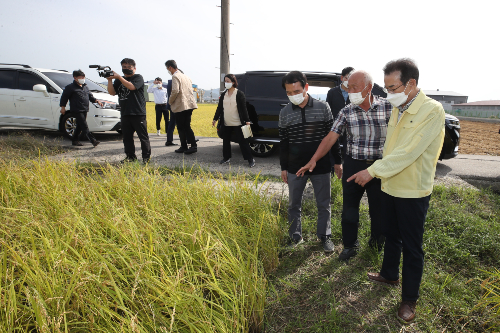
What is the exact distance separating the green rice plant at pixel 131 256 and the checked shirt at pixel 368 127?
105 centimetres

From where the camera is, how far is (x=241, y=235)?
2654 millimetres

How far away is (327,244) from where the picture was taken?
2.95 m

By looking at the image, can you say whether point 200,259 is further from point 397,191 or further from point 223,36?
point 223,36

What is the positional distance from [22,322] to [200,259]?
3.49 feet

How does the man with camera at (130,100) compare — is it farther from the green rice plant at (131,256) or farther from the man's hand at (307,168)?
the man's hand at (307,168)

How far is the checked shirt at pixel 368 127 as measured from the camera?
8.42ft

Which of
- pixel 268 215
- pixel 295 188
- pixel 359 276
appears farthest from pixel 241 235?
pixel 359 276

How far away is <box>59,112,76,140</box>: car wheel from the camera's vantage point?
26.8 ft

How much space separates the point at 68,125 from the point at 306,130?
7.70 meters

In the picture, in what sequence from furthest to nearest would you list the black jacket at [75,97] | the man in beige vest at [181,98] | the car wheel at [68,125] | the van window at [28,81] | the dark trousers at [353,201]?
the van window at [28,81] < the car wheel at [68,125] < the black jacket at [75,97] < the man in beige vest at [181,98] < the dark trousers at [353,201]

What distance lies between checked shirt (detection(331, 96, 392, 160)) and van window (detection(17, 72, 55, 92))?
8.80 metres

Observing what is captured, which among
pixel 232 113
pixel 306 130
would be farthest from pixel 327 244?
pixel 232 113

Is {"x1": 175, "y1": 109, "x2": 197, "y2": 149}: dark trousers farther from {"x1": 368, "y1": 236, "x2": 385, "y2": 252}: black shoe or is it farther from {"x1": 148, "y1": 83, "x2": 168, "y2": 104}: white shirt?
{"x1": 368, "y1": 236, "x2": 385, "y2": 252}: black shoe

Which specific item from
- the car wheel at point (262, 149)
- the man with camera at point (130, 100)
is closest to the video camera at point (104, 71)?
the man with camera at point (130, 100)
